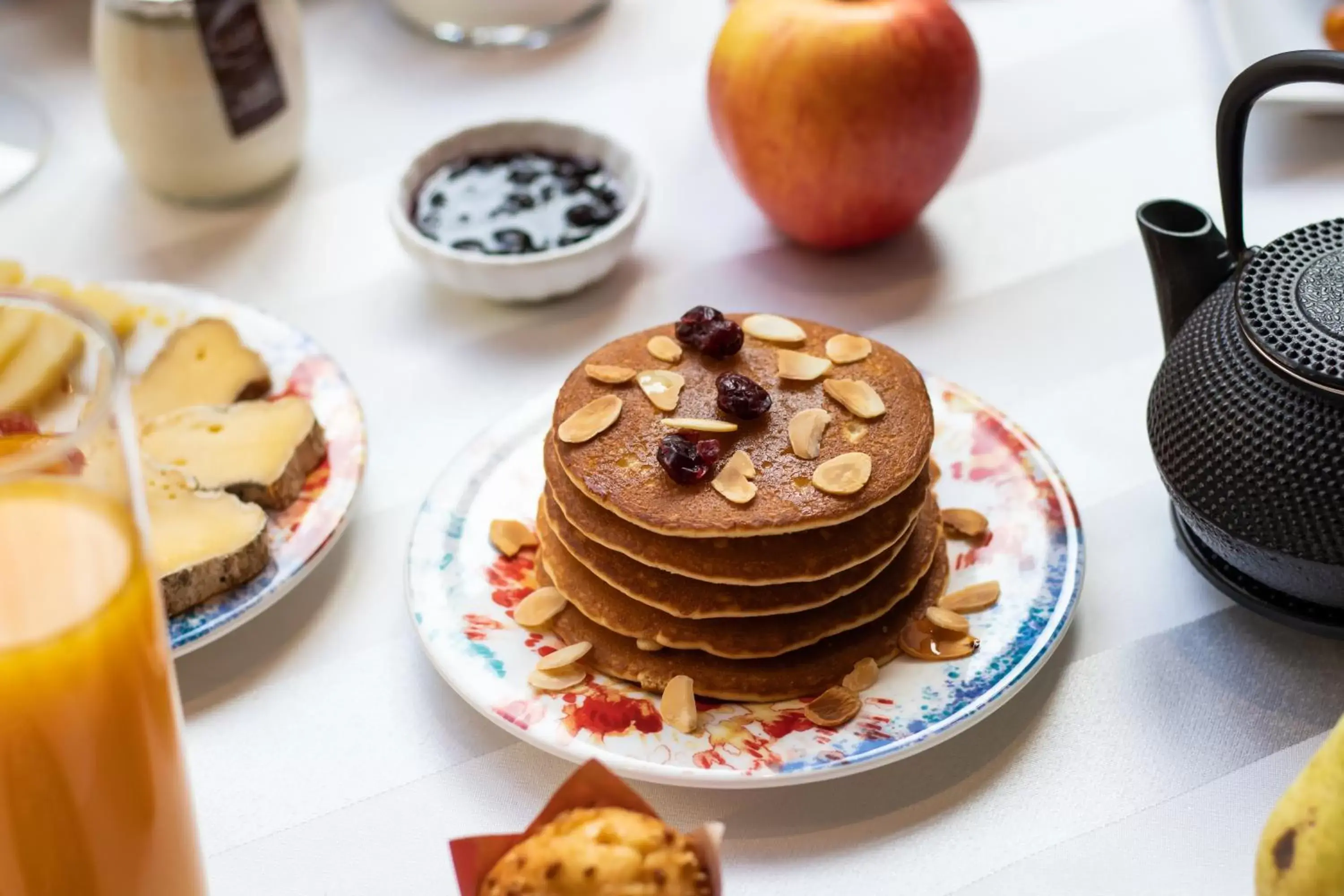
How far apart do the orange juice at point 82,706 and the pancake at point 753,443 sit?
1.11 feet

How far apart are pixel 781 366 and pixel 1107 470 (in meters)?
0.36

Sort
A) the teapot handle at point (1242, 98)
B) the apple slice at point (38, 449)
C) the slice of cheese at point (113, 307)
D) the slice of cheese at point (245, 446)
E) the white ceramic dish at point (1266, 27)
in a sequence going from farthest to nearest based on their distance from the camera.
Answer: the white ceramic dish at point (1266, 27) → the slice of cheese at point (113, 307) → the slice of cheese at point (245, 446) → the teapot handle at point (1242, 98) → the apple slice at point (38, 449)

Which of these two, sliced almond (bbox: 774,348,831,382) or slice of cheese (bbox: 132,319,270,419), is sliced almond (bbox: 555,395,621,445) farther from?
slice of cheese (bbox: 132,319,270,419)

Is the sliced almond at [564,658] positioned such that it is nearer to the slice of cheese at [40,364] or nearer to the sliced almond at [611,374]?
the sliced almond at [611,374]

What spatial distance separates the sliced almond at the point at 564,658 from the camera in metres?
1.02

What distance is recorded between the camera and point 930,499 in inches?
44.7

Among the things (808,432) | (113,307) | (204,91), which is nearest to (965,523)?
(808,432)

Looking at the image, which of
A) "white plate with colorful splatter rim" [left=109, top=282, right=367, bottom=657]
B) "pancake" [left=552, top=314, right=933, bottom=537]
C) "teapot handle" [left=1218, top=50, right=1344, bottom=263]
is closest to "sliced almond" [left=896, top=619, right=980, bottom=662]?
"pancake" [left=552, top=314, right=933, bottom=537]

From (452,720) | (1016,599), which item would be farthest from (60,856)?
(1016,599)

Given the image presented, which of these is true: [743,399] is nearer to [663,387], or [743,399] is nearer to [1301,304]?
[663,387]

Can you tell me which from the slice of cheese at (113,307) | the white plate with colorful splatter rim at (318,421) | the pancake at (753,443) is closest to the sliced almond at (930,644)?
the pancake at (753,443)

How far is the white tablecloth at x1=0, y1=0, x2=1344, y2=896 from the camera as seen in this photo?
970 mm

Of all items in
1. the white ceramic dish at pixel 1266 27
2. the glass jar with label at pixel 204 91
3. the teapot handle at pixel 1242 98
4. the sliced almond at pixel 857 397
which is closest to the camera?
the teapot handle at pixel 1242 98

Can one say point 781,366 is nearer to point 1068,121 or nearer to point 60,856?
point 60,856
